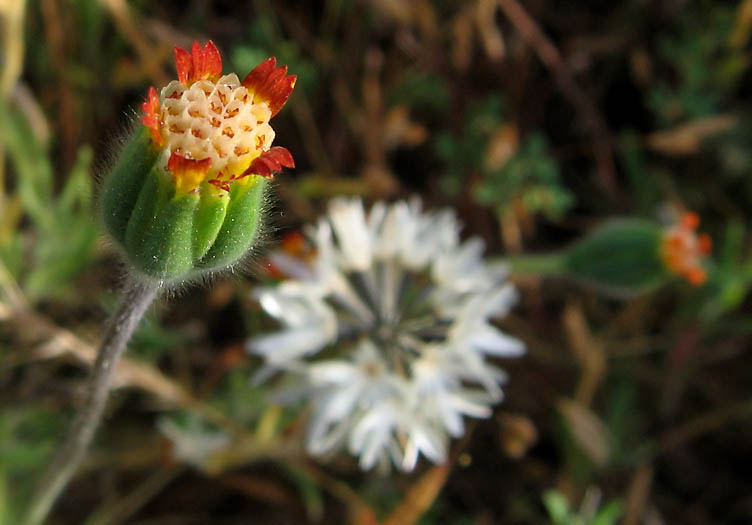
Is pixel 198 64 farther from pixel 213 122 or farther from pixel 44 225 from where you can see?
pixel 44 225

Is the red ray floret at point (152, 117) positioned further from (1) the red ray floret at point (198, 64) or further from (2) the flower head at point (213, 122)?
(1) the red ray floret at point (198, 64)

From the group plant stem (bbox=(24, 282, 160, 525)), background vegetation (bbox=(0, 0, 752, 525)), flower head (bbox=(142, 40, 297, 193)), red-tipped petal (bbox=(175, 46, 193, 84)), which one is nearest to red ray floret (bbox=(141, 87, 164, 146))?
flower head (bbox=(142, 40, 297, 193))

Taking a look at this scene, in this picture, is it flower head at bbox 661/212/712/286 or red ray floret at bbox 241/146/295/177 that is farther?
flower head at bbox 661/212/712/286

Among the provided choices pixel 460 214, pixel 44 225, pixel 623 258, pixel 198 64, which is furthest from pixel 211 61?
pixel 460 214

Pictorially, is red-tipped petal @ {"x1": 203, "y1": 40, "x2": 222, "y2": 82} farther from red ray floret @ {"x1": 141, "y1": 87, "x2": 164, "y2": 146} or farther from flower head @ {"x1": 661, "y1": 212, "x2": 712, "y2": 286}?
flower head @ {"x1": 661, "y1": 212, "x2": 712, "y2": 286}

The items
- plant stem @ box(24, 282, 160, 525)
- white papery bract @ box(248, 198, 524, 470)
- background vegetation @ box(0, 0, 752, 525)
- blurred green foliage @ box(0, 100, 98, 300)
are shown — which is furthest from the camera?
background vegetation @ box(0, 0, 752, 525)

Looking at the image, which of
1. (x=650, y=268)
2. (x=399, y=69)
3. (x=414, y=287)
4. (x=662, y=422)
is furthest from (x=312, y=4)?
(x=662, y=422)

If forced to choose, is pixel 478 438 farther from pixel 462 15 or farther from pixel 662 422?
pixel 462 15
